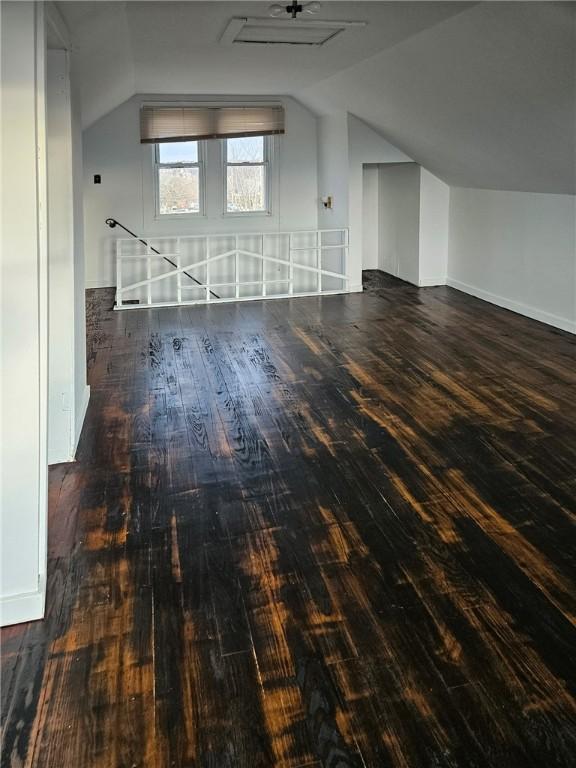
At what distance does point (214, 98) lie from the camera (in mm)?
9211

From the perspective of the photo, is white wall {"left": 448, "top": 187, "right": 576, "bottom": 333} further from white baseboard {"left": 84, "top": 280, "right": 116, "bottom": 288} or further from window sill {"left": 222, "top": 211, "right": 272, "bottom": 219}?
white baseboard {"left": 84, "top": 280, "right": 116, "bottom": 288}

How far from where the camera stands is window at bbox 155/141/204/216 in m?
9.45

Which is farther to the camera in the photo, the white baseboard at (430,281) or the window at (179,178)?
the window at (179,178)

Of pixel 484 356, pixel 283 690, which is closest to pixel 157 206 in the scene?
pixel 484 356

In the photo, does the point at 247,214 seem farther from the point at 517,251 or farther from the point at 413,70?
the point at 413,70

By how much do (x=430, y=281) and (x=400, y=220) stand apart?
108 cm

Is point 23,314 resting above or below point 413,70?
below

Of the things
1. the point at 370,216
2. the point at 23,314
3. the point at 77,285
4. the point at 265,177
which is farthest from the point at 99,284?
the point at 23,314

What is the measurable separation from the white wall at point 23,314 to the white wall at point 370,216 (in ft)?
27.7

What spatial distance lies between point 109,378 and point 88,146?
15.6ft

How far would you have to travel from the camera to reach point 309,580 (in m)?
2.75

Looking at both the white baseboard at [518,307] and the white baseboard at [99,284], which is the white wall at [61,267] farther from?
the white baseboard at [99,284]

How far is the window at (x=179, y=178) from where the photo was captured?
945 centimetres

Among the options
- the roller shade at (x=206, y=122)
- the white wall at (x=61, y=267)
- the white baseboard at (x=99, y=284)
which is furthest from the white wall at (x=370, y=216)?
the white wall at (x=61, y=267)
